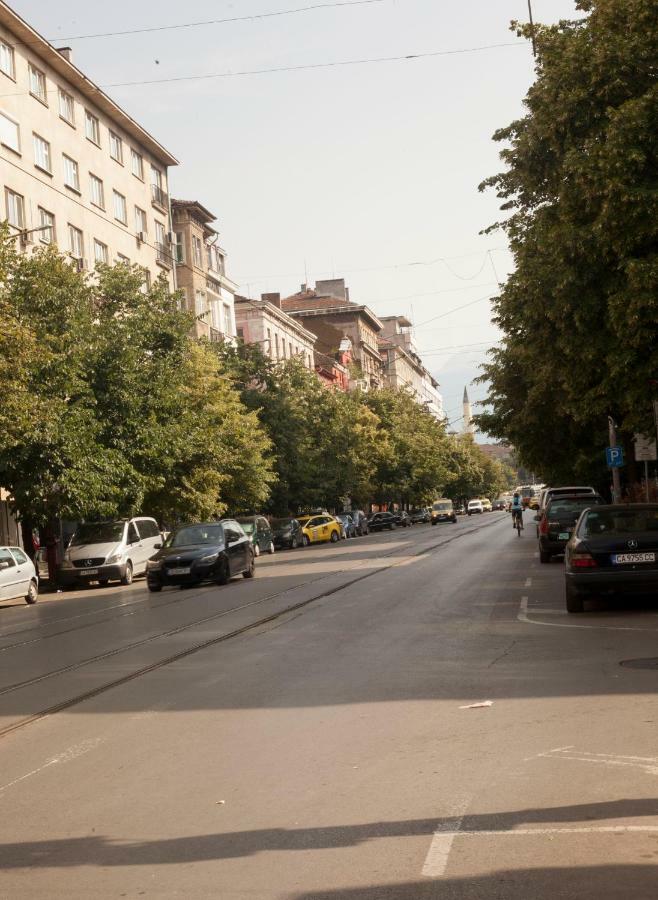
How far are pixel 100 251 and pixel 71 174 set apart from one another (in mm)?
3828

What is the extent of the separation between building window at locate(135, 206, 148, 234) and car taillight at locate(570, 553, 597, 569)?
146 ft

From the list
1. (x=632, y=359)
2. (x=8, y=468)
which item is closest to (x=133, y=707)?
(x=632, y=359)

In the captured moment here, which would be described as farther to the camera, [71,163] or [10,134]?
[71,163]

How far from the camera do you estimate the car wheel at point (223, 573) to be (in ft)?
88.1

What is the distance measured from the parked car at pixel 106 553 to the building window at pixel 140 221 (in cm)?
2609

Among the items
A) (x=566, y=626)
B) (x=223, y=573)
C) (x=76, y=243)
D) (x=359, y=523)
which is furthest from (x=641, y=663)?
(x=359, y=523)

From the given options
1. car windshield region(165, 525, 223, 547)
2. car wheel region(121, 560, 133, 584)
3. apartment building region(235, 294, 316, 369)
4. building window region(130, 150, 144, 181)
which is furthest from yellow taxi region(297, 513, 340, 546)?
car windshield region(165, 525, 223, 547)

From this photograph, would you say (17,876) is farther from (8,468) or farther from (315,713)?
(8,468)

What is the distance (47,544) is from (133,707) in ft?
81.4

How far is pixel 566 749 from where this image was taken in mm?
7469

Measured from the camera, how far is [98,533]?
3325 centimetres

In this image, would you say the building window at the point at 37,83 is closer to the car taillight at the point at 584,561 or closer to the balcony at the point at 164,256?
the balcony at the point at 164,256

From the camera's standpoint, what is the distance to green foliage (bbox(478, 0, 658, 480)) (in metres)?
18.8

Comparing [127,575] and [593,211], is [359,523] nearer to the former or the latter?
[127,575]
